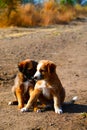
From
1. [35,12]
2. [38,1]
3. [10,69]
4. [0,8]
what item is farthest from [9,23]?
[10,69]

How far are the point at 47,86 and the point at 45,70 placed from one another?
309 mm

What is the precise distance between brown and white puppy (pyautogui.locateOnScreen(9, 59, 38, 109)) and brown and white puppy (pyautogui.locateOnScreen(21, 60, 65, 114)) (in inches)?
11.2

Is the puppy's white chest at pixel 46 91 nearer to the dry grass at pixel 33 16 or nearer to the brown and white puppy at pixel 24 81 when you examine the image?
the brown and white puppy at pixel 24 81

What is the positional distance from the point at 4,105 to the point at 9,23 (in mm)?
22333

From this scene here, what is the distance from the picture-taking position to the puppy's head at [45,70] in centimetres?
887

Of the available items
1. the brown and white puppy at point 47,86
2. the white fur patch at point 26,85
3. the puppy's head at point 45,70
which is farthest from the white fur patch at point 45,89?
the white fur patch at point 26,85

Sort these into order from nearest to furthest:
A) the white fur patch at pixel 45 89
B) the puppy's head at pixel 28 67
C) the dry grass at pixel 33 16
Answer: the white fur patch at pixel 45 89
the puppy's head at pixel 28 67
the dry grass at pixel 33 16

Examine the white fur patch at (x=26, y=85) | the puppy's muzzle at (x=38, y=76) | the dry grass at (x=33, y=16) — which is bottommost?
the dry grass at (x=33, y=16)

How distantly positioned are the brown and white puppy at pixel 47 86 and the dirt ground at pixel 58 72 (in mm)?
203

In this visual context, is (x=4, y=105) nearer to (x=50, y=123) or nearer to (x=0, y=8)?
(x=50, y=123)

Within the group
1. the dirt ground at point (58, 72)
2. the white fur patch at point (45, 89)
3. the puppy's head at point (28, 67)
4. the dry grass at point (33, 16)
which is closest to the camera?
the dirt ground at point (58, 72)

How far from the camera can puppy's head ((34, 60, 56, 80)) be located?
8.87 metres

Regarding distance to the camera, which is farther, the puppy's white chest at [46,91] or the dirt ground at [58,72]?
the puppy's white chest at [46,91]

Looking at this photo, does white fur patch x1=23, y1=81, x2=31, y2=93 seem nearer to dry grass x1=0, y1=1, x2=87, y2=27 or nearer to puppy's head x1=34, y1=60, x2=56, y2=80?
puppy's head x1=34, y1=60, x2=56, y2=80
